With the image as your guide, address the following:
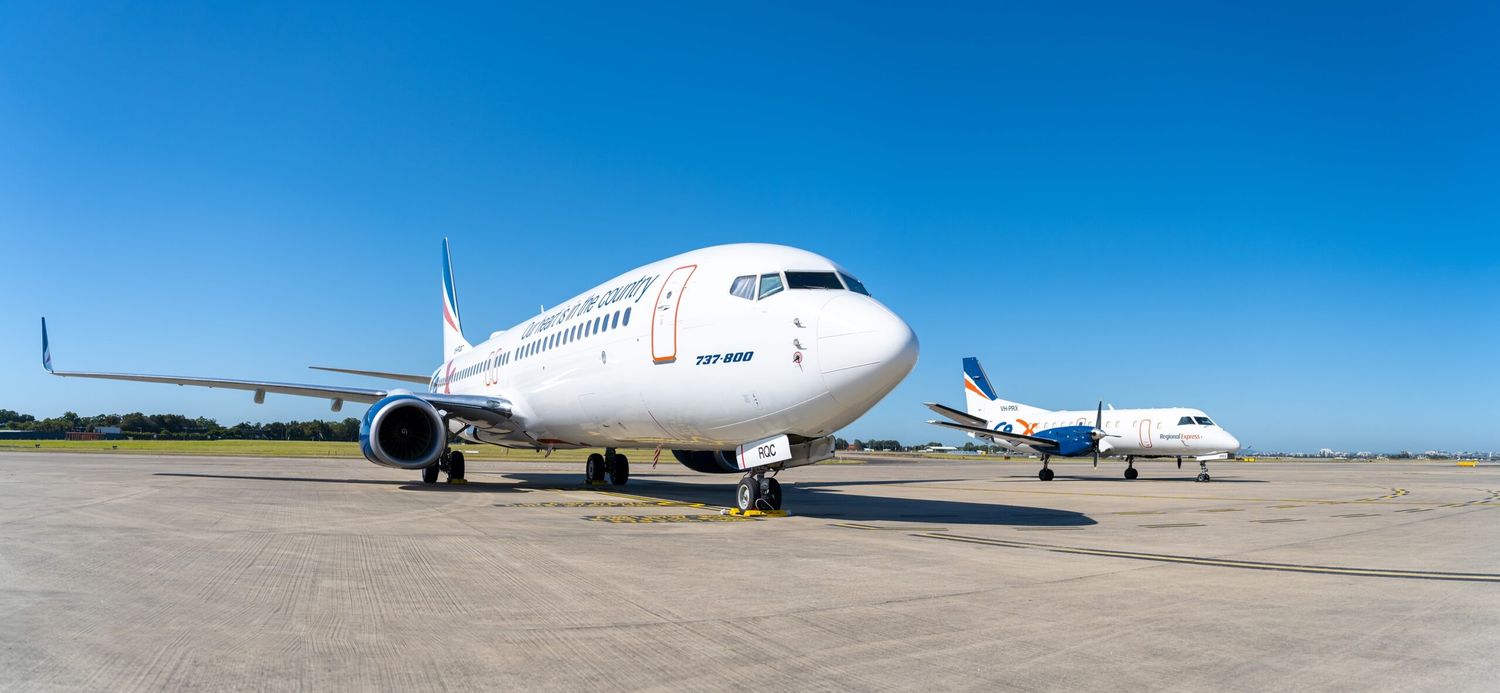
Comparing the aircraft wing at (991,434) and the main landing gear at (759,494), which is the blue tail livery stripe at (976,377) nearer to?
the aircraft wing at (991,434)

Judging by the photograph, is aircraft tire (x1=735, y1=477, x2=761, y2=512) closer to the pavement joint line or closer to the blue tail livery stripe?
the pavement joint line

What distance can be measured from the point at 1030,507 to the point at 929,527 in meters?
5.64

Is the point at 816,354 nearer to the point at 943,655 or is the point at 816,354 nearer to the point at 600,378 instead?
the point at 600,378

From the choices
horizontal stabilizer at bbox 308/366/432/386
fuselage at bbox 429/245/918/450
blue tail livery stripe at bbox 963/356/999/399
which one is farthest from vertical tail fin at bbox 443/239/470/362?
blue tail livery stripe at bbox 963/356/999/399

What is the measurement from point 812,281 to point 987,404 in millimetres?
33062

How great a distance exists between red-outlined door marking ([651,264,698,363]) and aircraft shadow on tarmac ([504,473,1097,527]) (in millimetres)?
3343

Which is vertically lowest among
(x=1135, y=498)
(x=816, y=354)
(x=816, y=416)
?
(x=1135, y=498)

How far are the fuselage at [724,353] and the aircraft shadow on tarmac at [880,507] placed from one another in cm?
230

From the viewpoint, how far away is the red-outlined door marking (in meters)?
12.8

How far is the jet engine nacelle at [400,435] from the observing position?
54.8 ft

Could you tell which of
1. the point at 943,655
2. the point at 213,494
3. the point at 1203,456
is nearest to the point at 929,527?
the point at 943,655

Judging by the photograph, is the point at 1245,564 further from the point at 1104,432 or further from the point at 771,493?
the point at 1104,432

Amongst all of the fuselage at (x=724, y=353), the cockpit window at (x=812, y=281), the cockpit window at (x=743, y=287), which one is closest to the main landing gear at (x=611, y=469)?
the fuselage at (x=724, y=353)

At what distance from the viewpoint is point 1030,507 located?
641 inches
